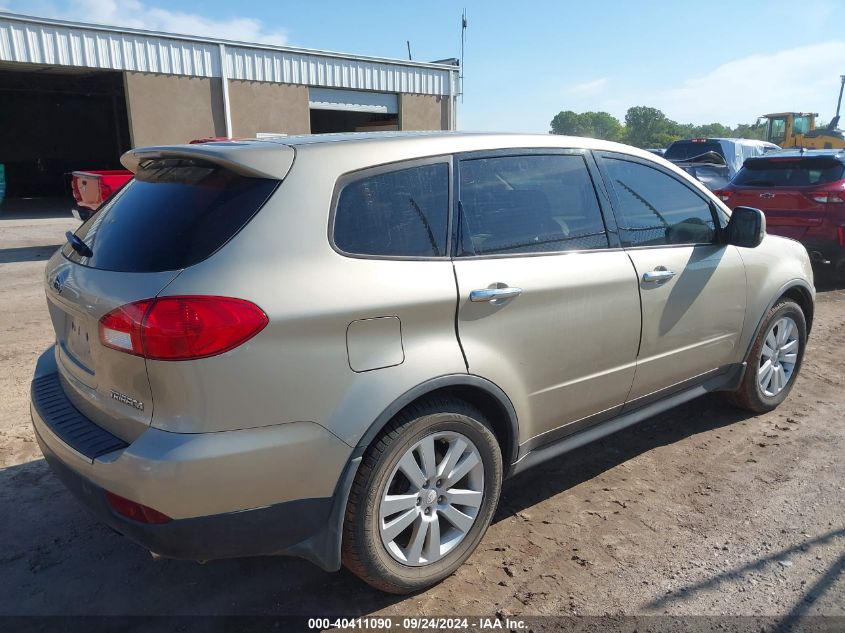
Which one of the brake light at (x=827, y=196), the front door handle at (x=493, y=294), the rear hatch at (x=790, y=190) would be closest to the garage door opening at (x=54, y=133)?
the rear hatch at (x=790, y=190)

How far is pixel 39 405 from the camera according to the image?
107 inches

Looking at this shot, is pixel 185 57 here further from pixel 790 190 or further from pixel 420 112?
pixel 790 190

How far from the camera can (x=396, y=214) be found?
8.38 ft

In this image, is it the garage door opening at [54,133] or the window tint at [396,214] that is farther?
the garage door opening at [54,133]

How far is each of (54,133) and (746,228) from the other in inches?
1242

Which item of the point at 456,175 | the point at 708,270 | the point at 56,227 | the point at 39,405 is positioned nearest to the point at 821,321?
the point at 708,270

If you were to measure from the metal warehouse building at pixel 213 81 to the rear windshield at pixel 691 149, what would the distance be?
871cm

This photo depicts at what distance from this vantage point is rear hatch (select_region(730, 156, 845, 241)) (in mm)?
8180

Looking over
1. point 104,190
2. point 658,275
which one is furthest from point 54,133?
point 658,275

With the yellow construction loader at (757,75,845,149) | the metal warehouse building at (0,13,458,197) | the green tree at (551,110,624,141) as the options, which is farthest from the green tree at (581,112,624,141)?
the metal warehouse building at (0,13,458,197)

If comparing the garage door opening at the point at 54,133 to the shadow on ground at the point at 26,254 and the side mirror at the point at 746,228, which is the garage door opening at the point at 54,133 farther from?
the side mirror at the point at 746,228

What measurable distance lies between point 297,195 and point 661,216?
2.16 m

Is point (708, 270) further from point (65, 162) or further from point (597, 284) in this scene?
point (65, 162)

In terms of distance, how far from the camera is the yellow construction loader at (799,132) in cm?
2658
